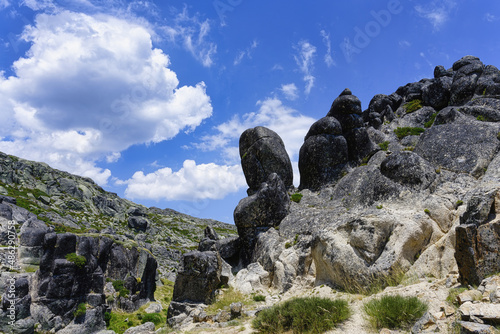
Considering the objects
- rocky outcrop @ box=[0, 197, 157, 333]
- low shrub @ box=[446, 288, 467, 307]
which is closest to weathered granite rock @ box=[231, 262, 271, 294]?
low shrub @ box=[446, 288, 467, 307]

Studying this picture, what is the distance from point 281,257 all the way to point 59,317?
30114 mm

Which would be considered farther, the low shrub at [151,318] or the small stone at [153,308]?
the small stone at [153,308]

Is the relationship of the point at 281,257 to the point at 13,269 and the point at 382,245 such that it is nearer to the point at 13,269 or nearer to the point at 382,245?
the point at 382,245

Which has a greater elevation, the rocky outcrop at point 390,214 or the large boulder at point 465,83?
the large boulder at point 465,83

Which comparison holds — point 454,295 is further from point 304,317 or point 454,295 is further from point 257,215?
point 257,215

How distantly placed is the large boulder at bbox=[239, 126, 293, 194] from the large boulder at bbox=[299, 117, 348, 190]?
2191mm

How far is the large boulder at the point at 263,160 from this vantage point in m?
36.5

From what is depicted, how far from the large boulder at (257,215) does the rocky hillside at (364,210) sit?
0.31 feet

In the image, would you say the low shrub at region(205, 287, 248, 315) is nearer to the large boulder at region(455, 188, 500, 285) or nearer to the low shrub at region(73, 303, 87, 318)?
the large boulder at region(455, 188, 500, 285)

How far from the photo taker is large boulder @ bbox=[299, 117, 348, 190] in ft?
113

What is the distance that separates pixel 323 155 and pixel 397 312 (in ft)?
85.4

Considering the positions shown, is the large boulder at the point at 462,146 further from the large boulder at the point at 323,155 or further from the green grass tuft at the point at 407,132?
Result: the green grass tuft at the point at 407,132

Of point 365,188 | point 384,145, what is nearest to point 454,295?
point 365,188
